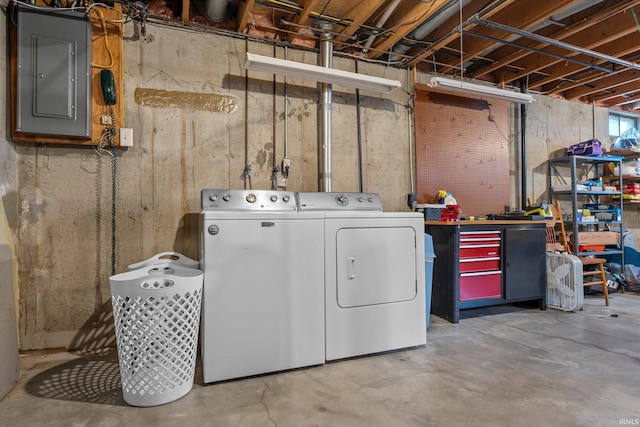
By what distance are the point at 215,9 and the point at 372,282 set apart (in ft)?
7.87

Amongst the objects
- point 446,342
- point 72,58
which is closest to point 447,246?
point 446,342

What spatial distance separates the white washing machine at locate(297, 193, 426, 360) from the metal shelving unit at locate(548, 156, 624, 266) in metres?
2.69

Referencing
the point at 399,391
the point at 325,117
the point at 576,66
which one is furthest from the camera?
the point at 576,66

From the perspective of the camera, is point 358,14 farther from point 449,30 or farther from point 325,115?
point 449,30

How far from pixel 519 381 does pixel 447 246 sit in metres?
1.25

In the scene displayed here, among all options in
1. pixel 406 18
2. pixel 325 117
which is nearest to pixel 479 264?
pixel 325 117

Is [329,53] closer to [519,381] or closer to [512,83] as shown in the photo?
[512,83]

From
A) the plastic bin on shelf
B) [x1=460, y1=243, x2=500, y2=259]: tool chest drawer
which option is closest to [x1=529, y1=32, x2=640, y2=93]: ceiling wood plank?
[x1=460, y1=243, x2=500, y2=259]: tool chest drawer

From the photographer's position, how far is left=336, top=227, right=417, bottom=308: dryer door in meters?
2.16

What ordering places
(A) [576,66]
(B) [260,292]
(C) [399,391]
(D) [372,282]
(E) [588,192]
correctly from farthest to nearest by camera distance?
(E) [588,192]
(A) [576,66]
(D) [372,282]
(B) [260,292]
(C) [399,391]

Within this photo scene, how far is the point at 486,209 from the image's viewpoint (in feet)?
12.3

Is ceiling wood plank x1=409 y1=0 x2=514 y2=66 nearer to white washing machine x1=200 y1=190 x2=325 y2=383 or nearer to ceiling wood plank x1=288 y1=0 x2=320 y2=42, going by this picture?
ceiling wood plank x1=288 y1=0 x2=320 y2=42

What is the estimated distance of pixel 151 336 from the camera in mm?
1639

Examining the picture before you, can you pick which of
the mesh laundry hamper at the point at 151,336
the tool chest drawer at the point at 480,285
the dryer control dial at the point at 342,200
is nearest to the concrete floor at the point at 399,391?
the mesh laundry hamper at the point at 151,336
